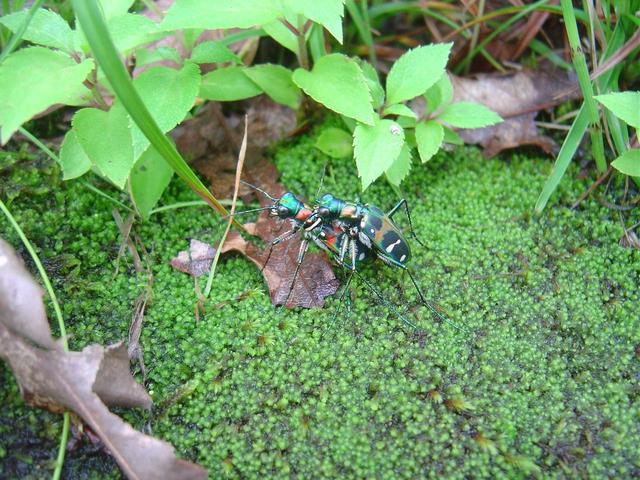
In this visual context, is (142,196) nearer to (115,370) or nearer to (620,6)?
(115,370)

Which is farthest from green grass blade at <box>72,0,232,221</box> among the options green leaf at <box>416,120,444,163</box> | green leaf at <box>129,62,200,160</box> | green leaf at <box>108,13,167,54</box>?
green leaf at <box>416,120,444,163</box>

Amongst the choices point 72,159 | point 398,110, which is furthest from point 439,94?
point 72,159

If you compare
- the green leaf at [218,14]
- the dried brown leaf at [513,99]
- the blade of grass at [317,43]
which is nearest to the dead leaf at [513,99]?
the dried brown leaf at [513,99]

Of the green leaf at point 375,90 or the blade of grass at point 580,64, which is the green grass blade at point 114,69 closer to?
the green leaf at point 375,90

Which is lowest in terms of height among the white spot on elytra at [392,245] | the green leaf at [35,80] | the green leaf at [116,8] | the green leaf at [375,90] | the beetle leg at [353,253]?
the beetle leg at [353,253]

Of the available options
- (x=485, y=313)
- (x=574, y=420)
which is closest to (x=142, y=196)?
(x=485, y=313)

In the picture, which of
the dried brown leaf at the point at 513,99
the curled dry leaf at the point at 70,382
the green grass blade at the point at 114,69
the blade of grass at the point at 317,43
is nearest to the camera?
the green grass blade at the point at 114,69

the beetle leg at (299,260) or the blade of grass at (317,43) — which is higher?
the blade of grass at (317,43)
